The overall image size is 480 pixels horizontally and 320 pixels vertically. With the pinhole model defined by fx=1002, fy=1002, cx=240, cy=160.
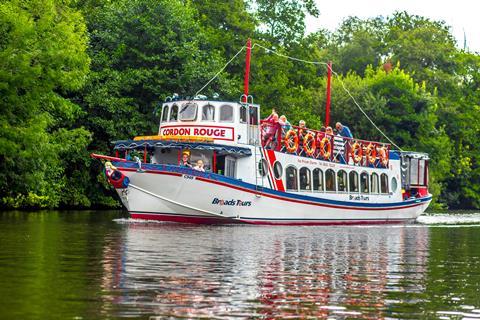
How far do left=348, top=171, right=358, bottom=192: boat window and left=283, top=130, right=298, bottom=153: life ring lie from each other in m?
5.45

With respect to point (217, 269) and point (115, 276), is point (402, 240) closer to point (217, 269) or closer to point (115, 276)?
point (217, 269)

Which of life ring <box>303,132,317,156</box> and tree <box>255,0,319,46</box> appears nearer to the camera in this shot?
life ring <box>303,132,317,156</box>

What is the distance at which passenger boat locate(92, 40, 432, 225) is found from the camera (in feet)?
127

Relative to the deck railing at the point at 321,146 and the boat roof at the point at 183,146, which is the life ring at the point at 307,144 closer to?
the deck railing at the point at 321,146

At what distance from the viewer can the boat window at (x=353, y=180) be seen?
156 feet

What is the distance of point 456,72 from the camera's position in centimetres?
10194

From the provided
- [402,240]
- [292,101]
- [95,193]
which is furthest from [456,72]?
[402,240]

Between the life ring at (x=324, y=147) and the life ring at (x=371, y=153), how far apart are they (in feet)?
13.2

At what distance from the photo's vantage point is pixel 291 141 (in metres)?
42.9

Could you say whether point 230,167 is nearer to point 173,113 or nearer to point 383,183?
point 173,113

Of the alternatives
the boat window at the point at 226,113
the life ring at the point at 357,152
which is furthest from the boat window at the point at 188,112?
the life ring at the point at 357,152

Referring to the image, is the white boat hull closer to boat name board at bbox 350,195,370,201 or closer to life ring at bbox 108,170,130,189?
life ring at bbox 108,170,130,189

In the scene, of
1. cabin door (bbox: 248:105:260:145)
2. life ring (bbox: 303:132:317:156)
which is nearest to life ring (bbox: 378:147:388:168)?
life ring (bbox: 303:132:317:156)

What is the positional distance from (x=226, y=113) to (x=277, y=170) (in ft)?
11.0
